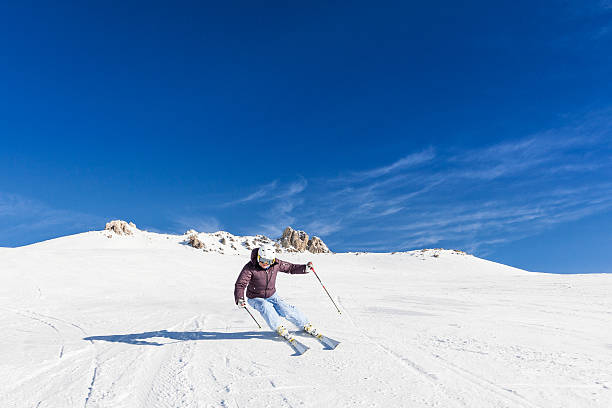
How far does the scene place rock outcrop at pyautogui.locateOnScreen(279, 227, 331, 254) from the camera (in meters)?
60.9

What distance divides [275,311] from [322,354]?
1715 mm

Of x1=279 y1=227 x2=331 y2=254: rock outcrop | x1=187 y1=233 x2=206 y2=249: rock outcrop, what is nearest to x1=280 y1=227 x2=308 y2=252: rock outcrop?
x1=279 y1=227 x2=331 y2=254: rock outcrop

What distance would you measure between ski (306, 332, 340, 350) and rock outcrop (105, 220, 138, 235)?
4107 cm

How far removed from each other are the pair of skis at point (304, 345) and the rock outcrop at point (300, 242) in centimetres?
5416

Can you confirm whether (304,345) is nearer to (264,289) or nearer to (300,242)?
(264,289)

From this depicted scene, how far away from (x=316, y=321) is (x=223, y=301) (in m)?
5.51

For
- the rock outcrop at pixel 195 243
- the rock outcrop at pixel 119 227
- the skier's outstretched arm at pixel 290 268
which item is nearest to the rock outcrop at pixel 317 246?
the rock outcrop at pixel 195 243

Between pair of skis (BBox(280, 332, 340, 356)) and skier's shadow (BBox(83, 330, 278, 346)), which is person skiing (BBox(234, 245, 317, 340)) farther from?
skier's shadow (BBox(83, 330, 278, 346))

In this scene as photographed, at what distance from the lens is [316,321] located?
8.55 m

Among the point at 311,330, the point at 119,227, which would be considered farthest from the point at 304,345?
the point at 119,227

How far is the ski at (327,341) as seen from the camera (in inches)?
236

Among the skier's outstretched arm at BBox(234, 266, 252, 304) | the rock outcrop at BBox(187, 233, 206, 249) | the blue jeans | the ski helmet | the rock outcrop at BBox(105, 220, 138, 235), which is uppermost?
the rock outcrop at BBox(105, 220, 138, 235)

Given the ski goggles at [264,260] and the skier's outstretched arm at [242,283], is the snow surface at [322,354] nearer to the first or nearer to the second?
the skier's outstretched arm at [242,283]

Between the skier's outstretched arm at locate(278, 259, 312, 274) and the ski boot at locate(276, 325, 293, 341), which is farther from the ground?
the skier's outstretched arm at locate(278, 259, 312, 274)
